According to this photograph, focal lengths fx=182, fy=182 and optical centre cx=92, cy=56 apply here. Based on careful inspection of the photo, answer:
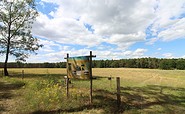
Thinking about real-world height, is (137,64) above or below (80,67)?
above

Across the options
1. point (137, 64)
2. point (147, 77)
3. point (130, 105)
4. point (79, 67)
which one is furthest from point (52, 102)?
point (137, 64)

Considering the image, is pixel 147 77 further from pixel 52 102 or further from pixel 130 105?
pixel 52 102

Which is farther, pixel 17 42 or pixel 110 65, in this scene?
pixel 110 65

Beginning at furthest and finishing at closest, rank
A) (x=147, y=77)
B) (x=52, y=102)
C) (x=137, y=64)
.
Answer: (x=137, y=64) → (x=147, y=77) → (x=52, y=102)

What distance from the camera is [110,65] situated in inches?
3804

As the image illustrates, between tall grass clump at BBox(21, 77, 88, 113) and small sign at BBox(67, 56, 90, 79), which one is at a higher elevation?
small sign at BBox(67, 56, 90, 79)

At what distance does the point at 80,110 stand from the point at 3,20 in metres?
24.1

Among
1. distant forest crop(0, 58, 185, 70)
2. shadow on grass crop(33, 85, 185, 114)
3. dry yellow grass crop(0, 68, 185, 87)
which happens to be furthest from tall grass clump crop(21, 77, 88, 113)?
distant forest crop(0, 58, 185, 70)

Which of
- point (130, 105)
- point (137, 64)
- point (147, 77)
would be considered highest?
point (137, 64)

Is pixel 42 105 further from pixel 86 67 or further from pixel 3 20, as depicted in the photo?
pixel 3 20

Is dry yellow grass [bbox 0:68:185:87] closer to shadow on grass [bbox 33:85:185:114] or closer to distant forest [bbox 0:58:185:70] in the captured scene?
shadow on grass [bbox 33:85:185:114]

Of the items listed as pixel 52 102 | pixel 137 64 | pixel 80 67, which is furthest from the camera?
pixel 137 64

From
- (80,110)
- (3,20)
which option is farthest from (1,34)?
(80,110)

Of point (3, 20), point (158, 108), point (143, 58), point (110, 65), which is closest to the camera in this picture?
point (158, 108)
